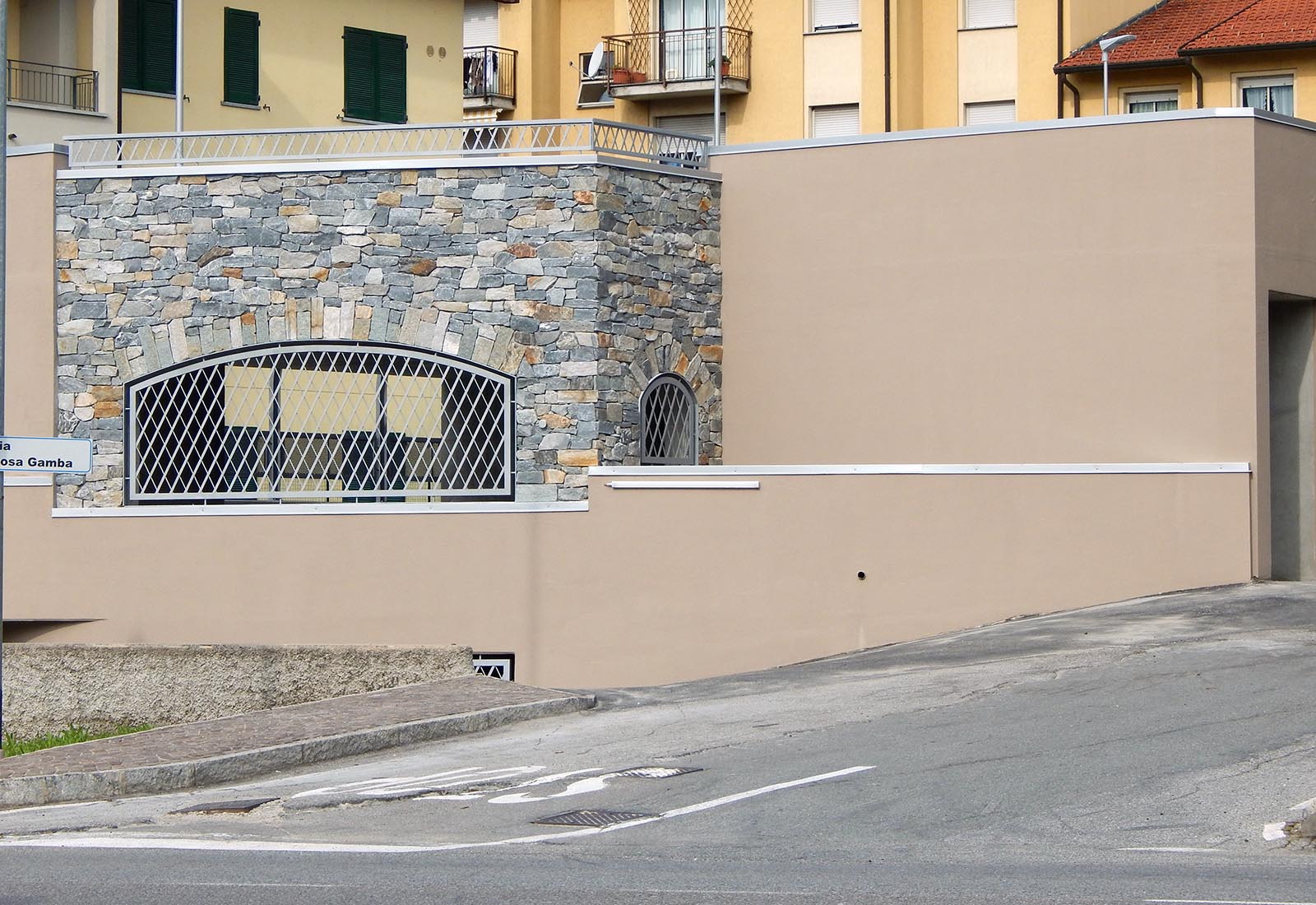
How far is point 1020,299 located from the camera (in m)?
17.4

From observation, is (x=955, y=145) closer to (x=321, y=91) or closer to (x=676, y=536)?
(x=676, y=536)

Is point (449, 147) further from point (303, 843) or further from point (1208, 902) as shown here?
point (1208, 902)

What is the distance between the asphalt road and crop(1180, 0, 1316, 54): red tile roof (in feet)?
68.6

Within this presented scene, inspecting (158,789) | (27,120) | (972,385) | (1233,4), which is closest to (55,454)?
(158,789)

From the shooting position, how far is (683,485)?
17125 mm

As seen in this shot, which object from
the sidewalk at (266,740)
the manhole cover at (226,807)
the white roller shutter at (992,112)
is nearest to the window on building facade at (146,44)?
the sidewalk at (266,740)

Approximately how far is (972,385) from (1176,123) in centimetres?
312

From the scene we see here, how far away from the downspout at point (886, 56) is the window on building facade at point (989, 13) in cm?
157

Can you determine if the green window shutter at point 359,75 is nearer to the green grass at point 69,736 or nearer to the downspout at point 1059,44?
the downspout at point 1059,44

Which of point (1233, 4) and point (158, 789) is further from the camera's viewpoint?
point (1233, 4)

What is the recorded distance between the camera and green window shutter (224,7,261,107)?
86.8 ft

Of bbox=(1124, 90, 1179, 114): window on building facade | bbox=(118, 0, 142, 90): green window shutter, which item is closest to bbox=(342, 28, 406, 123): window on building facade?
bbox=(118, 0, 142, 90): green window shutter

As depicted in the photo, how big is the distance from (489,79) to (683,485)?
75.8 feet

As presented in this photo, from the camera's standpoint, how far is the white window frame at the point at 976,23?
112ft
